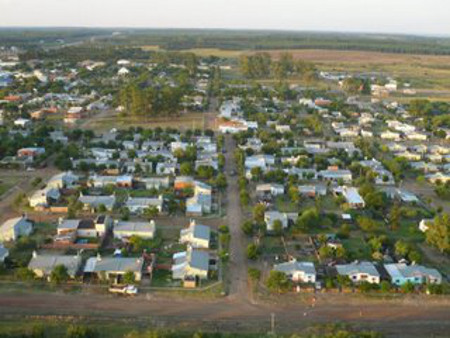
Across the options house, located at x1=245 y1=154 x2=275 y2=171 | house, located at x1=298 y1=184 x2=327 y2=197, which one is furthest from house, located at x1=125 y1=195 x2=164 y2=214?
house, located at x1=298 y1=184 x2=327 y2=197

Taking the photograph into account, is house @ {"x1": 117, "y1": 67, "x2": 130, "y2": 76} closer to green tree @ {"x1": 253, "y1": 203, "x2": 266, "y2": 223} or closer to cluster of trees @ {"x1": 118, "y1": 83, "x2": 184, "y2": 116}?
cluster of trees @ {"x1": 118, "y1": 83, "x2": 184, "y2": 116}

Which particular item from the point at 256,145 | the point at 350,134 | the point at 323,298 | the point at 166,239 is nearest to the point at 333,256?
the point at 323,298

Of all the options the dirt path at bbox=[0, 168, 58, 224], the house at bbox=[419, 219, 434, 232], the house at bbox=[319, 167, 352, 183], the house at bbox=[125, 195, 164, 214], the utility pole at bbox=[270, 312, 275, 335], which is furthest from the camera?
the house at bbox=[319, 167, 352, 183]

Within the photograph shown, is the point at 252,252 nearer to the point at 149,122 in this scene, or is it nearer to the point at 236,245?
the point at 236,245

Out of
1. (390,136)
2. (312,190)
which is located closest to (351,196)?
(312,190)

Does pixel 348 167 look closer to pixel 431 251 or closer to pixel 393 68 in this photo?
pixel 431 251

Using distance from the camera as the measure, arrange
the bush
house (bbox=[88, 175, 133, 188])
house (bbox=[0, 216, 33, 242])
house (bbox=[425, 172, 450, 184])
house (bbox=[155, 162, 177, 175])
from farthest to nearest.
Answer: house (bbox=[155, 162, 177, 175]) < house (bbox=[425, 172, 450, 184]) < house (bbox=[88, 175, 133, 188]) < house (bbox=[0, 216, 33, 242]) < the bush

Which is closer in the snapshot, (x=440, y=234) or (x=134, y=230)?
(x=440, y=234)
